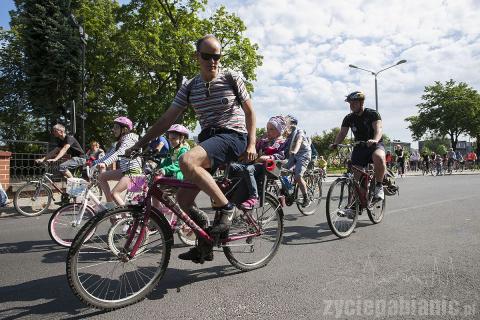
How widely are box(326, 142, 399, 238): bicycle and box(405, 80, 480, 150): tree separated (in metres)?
54.9

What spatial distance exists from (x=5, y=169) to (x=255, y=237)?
8757 mm

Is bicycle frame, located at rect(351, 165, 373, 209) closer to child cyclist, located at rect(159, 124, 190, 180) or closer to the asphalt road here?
the asphalt road

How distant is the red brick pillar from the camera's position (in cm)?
992

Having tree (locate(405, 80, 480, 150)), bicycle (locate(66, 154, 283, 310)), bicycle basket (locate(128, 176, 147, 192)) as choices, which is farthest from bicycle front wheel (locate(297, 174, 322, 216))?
tree (locate(405, 80, 480, 150))

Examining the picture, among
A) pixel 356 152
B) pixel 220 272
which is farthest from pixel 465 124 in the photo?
pixel 220 272

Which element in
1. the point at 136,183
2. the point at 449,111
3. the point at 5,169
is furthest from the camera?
the point at 449,111

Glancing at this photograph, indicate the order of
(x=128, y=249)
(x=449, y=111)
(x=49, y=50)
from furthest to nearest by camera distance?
(x=449, y=111)
(x=49, y=50)
(x=128, y=249)

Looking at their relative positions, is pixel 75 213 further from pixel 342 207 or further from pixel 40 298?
pixel 342 207

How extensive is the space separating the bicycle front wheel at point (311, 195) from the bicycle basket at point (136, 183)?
355 centimetres

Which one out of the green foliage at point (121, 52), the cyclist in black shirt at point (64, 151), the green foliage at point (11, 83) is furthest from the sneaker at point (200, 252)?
the green foliage at point (11, 83)

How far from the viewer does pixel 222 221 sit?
3432 millimetres

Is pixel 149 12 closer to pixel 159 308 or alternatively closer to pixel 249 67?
pixel 249 67

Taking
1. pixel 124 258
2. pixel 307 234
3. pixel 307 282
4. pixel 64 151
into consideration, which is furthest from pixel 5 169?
pixel 307 282

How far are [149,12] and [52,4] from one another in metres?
6.08
